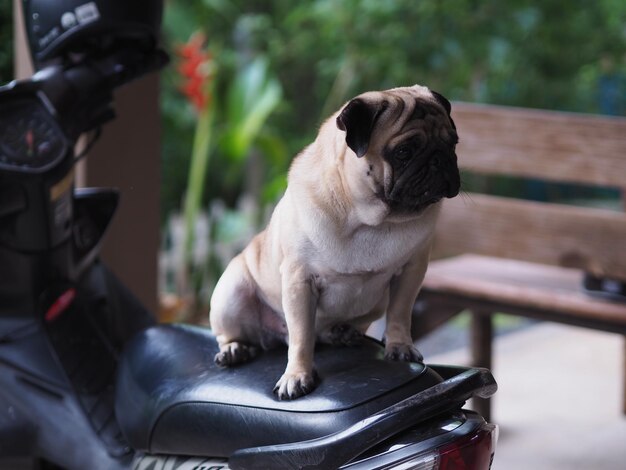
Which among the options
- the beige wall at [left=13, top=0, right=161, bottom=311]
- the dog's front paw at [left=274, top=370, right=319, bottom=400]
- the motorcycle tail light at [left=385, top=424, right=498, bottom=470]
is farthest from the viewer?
the beige wall at [left=13, top=0, right=161, bottom=311]

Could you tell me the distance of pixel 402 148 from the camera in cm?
128

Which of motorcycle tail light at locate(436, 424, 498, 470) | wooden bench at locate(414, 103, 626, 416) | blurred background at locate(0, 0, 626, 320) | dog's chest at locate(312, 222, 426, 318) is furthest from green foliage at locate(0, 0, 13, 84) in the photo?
blurred background at locate(0, 0, 626, 320)

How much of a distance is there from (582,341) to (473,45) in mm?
2312

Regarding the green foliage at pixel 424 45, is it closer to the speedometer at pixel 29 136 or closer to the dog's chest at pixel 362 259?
the speedometer at pixel 29 136

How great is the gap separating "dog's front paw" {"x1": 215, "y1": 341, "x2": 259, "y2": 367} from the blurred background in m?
4.00

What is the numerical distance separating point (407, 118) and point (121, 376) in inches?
28.7

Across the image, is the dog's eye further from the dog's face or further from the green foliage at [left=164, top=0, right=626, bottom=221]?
the green foliage at [left=164, top=0, right=626, bottom=221]

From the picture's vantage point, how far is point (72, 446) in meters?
1.76

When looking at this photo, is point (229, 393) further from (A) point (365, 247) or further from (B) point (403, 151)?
(B) point (403, 151)

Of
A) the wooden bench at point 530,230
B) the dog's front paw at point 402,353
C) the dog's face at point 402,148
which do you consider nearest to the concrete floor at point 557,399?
the wooden bench at point 530,230

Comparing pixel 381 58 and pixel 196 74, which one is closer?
pixel 196 74

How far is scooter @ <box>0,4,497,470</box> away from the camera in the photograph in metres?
1.24

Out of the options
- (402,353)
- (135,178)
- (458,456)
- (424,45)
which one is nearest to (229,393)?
(402,353)

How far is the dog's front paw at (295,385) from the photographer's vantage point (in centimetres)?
133
